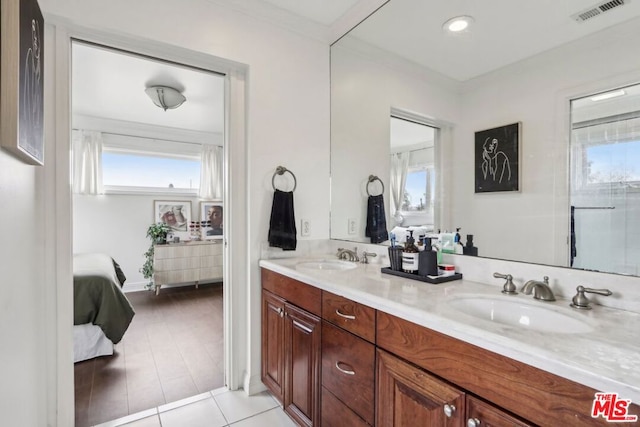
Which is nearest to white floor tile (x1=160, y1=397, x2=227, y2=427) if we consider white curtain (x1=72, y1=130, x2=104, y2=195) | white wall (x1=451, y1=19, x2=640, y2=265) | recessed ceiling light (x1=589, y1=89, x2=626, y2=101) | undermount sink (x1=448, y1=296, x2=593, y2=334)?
undermount sink (x1=448, y1=296, x2=593, y2=334)

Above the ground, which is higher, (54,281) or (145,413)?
(54,281)

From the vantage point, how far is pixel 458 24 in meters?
1.65

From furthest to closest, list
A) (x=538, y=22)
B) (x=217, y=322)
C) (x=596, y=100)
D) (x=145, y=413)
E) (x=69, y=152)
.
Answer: (x=217, y=322) → (x=145, y=413) → (x=69, y=152) → (x=538, y=22) → (x=596, y=100)

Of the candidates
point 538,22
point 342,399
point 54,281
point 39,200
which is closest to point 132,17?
point 39,200

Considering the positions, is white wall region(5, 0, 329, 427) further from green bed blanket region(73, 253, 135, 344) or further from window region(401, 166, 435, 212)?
green bed blanket region(73, 253, 135, 344)

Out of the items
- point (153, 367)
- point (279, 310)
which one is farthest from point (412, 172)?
point (153, 367)

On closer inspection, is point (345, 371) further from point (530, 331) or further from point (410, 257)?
point (530, 331)

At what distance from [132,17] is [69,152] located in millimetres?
782

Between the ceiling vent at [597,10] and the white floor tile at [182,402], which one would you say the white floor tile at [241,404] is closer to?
the white floor tile at [182,402]

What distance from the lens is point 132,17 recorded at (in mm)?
1656

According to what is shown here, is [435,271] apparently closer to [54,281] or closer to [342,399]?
[342,399]

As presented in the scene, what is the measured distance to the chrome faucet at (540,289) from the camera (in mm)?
1114

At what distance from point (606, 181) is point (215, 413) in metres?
2.19

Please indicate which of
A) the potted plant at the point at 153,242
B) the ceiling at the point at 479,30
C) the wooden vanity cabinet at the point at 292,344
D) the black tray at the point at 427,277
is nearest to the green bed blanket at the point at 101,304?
the wooden vanity cabinet at the point at 292,344
